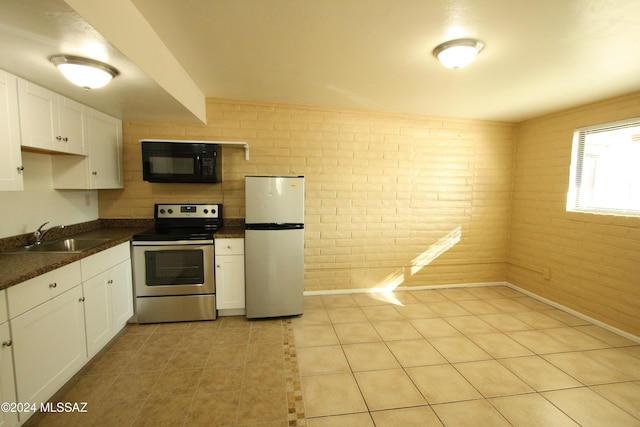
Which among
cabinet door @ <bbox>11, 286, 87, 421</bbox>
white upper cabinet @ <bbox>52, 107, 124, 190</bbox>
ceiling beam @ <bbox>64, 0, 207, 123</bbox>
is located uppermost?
ceiling beam @ <bbox>64, 0, 207, 123</bbox>

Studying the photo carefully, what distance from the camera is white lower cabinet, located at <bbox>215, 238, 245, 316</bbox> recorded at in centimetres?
281

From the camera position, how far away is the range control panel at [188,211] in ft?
10.0

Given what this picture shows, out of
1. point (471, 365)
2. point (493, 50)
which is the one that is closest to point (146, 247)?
point (471, 365)

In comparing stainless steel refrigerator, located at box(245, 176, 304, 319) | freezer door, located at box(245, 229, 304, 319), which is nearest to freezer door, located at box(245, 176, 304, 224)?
stainless steel refrigerator, located at box(245, 176, 304, 319)

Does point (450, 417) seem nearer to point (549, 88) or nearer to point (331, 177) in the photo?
point (331, 177)

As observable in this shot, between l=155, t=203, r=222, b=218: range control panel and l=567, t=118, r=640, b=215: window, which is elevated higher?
l=567, t=118, r=640, b=215: window

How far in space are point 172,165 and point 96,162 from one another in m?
0.66

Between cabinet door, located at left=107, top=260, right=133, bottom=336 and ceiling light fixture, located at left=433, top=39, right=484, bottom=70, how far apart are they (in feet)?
10.5

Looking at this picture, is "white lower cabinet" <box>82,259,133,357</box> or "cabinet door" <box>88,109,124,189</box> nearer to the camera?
"white lower cabinet" <box>82,259,133,357</box>

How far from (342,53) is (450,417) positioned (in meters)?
2.63

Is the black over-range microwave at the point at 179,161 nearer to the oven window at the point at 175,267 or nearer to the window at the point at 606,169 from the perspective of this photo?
the oven window at the point at 175,267

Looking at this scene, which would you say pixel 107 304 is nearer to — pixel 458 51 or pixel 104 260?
pixel 104 260

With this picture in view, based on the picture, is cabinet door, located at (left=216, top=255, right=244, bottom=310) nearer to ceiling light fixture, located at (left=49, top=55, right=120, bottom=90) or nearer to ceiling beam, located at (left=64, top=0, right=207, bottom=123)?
ceiling beam, located at (left=64, top=0, right=207, bottom=123)

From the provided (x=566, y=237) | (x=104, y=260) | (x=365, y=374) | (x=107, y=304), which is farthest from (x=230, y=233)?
(x=566, y=237)
